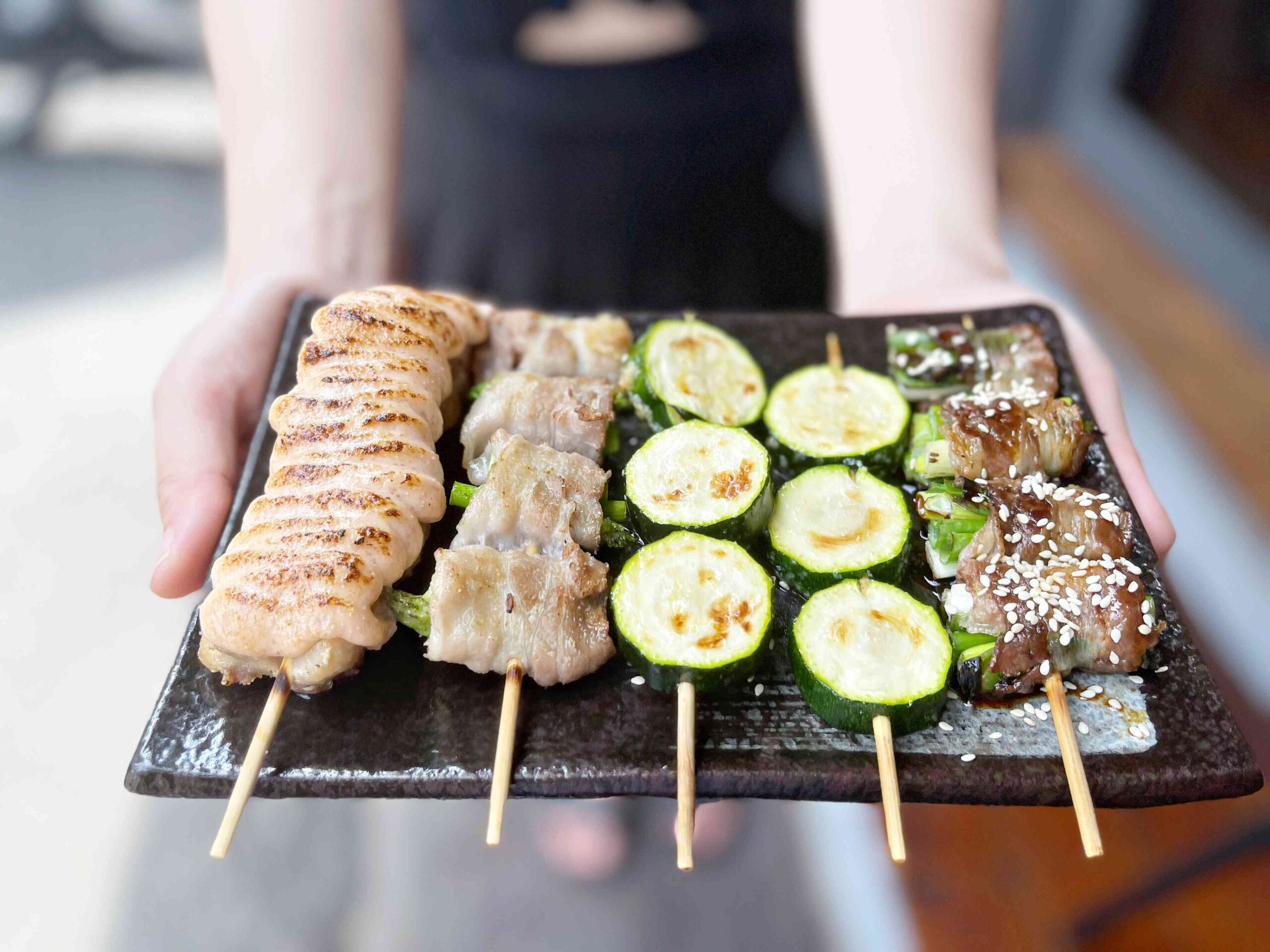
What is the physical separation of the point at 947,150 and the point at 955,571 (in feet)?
9.05

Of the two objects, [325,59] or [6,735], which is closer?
[6,735]

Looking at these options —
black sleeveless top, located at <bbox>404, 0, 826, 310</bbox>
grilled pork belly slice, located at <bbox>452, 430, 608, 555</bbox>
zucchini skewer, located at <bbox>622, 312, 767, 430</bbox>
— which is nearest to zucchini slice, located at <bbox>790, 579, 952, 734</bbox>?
grilled pork belly slice, located at <bbox>452, 430, 608, 555</bbox>

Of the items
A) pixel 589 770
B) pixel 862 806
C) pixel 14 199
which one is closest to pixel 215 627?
pixel 589 770

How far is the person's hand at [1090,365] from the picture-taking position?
350 cm

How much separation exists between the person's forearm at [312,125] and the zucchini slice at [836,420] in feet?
7.70

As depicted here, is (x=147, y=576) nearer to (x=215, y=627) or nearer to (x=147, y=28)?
(x=215, y=627)

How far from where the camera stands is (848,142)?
5.16 metres

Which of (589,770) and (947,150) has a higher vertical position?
(947,150)

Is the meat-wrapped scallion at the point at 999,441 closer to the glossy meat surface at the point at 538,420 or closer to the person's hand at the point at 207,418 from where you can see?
the glossy meat surface at the point at 538,420

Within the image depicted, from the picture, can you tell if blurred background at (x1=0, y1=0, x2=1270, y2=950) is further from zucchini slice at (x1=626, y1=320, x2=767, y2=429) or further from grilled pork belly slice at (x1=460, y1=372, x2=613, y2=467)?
grilled pork belly slice at (x1=460, y1=372, x2=613, y2=467)

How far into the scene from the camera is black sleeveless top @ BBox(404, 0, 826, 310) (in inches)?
182

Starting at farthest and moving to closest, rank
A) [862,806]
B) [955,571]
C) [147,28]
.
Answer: [147,28]
[862,806]
[955,571]

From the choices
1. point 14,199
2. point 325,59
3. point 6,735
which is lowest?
point 6,735

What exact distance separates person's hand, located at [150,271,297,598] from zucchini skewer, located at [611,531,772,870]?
149 cm
